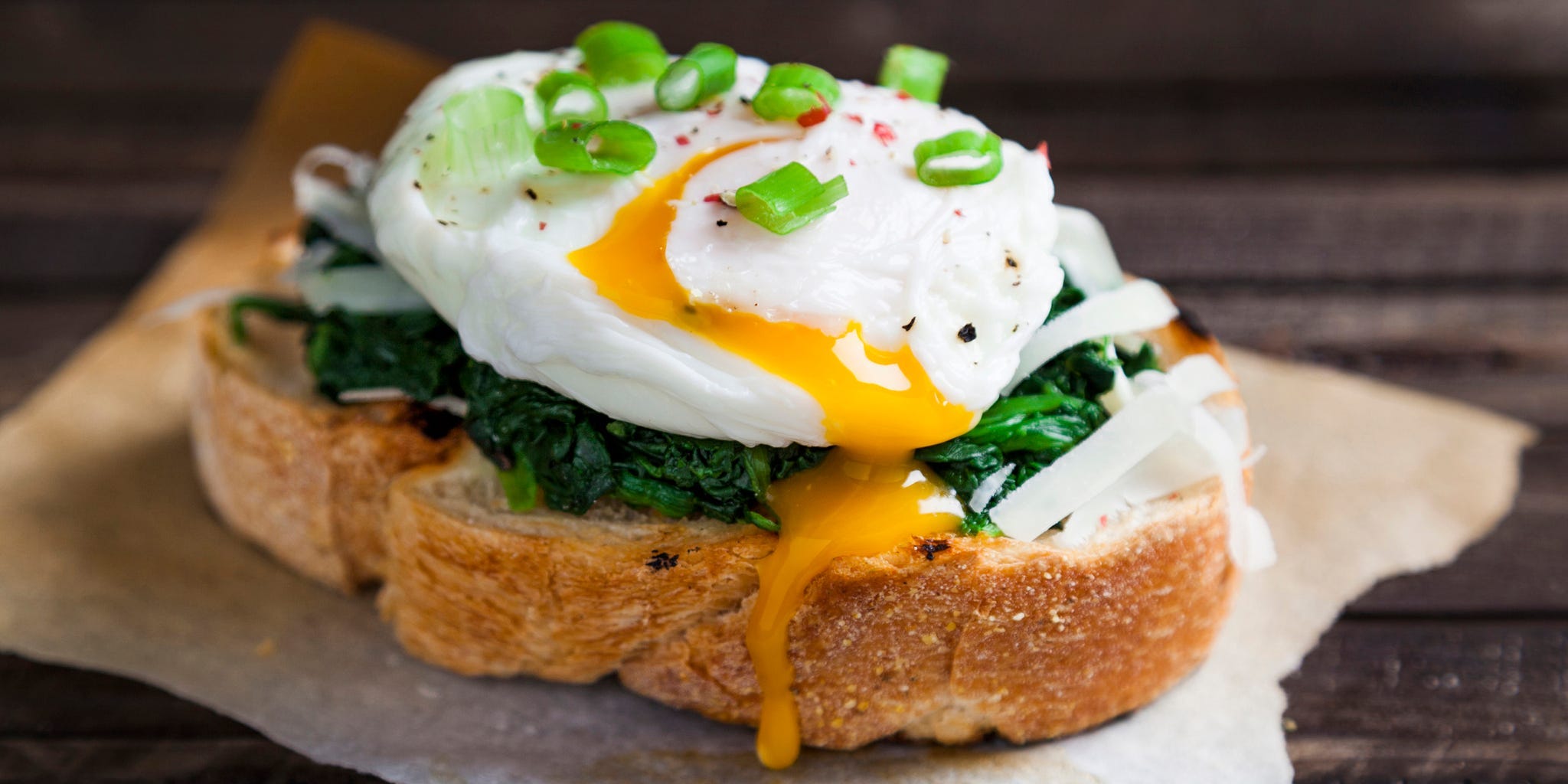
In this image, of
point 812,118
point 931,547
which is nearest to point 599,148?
point 812,118

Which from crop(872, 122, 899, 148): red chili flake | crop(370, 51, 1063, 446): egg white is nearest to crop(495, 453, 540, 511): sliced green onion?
crop(370, 51, 1063, 446): egg white

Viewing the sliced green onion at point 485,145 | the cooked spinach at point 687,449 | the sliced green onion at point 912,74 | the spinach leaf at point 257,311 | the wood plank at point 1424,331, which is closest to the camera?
the cooked spinach at point 687,449


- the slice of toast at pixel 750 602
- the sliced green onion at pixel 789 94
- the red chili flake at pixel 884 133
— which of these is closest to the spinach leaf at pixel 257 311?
the slice of toast at pixel 750 602

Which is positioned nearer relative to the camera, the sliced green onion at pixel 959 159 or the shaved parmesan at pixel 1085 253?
the sliced green onion at pixel 959 159

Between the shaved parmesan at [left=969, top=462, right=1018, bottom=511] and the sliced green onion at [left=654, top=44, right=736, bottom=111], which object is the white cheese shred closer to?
the shaved parmesan at [left=969, top=462, right=1018, bottom=511]

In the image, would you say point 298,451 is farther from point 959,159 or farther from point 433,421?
point 959,159

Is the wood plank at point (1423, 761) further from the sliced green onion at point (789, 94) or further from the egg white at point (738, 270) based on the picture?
the sliced green onion at point (789, 94)
